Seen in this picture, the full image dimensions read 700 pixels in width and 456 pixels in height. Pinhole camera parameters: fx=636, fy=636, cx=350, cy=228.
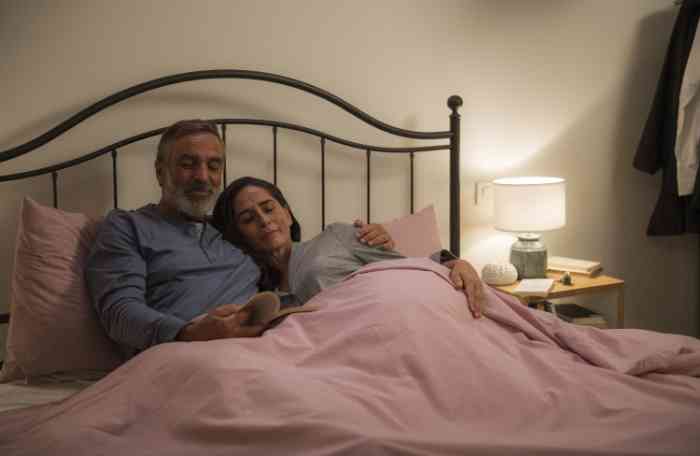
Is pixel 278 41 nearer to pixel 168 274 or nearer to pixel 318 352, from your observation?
pixel 168 274

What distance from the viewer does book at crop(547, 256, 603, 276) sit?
2.47 m

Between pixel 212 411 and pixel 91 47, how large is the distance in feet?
4.77

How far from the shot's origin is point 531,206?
235cm

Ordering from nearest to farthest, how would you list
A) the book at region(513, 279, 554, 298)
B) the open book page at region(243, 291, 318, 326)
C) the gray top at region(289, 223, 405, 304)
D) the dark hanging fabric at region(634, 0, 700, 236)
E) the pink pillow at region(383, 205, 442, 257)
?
1. the open book page at region(243, 291, 318, 326)
2. the gray top at region(289, 223, 405, 304)
3. the pink pillow at region(383, 205, 442, 257)
4. the book at region(513, 279, 554, 298)
5. the dark hanging fabric at region(634, 0, 700, 236)

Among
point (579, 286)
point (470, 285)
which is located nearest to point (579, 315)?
point (579, 286)

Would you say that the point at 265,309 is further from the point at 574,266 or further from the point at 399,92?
the point at 574,266

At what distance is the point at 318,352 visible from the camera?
1298 mm

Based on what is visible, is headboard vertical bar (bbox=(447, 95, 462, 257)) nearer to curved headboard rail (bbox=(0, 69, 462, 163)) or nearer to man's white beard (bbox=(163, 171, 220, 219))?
curved headboard rail (bbox=(0, 69, 462, 163))

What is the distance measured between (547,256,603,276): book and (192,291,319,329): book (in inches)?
55.0

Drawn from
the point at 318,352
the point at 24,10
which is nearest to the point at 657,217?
the point at 318,352

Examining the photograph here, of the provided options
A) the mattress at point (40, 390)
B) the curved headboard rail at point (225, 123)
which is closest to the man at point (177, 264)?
the mattress at point (40, 390)

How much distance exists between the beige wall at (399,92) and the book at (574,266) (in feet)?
0.78

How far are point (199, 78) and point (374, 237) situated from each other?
777mm

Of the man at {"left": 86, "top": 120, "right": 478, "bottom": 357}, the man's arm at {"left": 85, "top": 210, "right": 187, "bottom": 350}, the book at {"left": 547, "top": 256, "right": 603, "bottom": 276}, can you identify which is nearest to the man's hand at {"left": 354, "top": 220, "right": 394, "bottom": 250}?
the man at {"left": 86, "top": 120, "right": 478, "bottom": 357}
